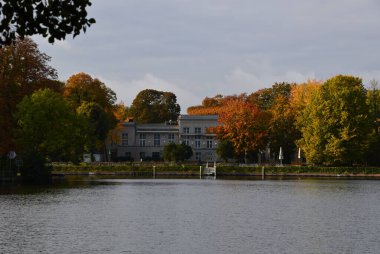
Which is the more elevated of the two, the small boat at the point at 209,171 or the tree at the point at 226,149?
the tree at the point at 226,149

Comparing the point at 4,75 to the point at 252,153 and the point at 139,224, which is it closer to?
the point at 139,224

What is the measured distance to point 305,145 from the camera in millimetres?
77750

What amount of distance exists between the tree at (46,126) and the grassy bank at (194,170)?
60.4ft

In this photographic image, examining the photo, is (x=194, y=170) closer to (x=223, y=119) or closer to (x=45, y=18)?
(x=223, y=119)

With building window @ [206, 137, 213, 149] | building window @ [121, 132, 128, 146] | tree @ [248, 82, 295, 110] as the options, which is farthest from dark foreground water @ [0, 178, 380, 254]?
building window @ [121, 132, 128, 146]

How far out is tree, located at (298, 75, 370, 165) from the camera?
7412 cm

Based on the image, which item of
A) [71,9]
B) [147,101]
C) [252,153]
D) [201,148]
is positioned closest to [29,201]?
[71,9]

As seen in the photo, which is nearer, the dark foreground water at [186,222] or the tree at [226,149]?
the dark foreground water at [186,222]

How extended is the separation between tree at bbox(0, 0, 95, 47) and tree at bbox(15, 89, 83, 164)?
44571 millimetres

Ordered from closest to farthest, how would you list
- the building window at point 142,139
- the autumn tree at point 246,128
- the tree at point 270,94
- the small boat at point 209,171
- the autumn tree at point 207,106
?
the small boat at point 209,171, the autumn tree at point 246,128, the tree at point 270,94, the building window at point 142,139, the autumn tree at point 207,106

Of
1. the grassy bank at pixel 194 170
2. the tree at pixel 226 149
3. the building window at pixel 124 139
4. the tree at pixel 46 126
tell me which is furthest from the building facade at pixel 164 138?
the tree at pixel 46 126

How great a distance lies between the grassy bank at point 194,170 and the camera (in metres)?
75.6

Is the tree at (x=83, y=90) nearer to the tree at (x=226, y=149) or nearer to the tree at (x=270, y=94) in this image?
the tree at (x=226, y=149)

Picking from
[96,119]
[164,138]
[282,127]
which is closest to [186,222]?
[96,119]
